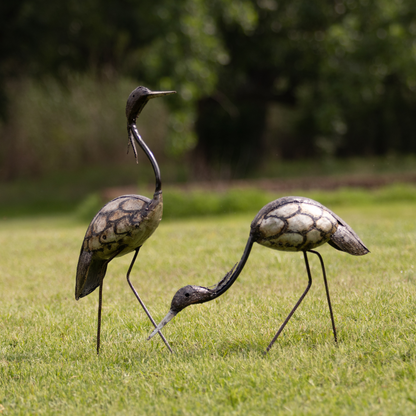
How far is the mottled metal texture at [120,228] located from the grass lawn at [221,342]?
676 millimetres

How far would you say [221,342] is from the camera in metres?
3.68

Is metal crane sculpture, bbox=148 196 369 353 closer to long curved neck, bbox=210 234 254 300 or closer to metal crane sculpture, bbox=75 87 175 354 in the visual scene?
long curved neck, bbox=210 234 254 300

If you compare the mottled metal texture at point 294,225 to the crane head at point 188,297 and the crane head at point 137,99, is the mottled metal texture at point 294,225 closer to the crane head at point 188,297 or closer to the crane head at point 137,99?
the crane head at point 188,297

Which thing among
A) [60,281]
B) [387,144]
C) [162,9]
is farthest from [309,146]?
[60,281]

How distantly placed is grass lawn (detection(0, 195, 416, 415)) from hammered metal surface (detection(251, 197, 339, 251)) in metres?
0.72

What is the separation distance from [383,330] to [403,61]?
10923 millimetres

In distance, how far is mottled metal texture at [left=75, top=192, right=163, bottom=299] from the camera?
3.22 m

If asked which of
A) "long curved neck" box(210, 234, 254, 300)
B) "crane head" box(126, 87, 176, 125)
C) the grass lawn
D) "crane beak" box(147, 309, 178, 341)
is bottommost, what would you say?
the grass lawn

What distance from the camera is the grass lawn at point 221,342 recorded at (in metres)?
2.88

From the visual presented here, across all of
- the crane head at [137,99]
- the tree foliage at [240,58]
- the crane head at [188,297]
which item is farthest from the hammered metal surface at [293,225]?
the tree foliage at [240,58]

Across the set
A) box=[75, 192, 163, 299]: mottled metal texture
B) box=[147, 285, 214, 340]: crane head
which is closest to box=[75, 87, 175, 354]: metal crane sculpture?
box=[75, 192, 163, 299]: mottled metal texture

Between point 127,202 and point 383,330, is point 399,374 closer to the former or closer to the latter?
point 383,330

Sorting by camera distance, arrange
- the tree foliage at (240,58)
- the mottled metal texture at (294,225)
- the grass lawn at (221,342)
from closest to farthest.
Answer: the grass lawn at (221,342), the mottled metal texture at (294,225), the tree foliage at (240,58)

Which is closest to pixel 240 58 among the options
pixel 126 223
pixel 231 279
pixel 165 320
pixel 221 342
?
pixel 221 342
